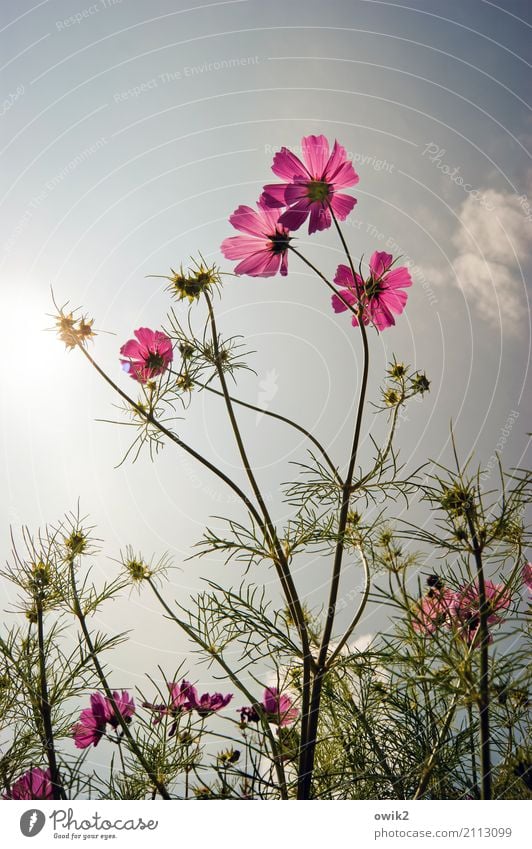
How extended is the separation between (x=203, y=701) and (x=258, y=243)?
78cm

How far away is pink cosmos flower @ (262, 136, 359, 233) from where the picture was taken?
0.63 metres

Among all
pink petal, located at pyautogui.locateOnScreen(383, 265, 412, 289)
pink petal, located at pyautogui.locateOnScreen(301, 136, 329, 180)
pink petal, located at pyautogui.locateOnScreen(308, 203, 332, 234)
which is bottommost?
pink petal, located at pyautogui.locateOnScreen(383, 265, 412, 289)

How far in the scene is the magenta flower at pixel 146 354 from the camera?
78 centimetres

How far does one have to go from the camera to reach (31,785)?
0.70m

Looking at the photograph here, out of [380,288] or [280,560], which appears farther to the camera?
[380,288]

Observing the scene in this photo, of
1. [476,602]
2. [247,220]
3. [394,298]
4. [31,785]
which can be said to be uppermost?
[247,220]

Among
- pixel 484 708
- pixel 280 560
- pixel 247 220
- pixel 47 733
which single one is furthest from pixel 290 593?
pixel 247 220

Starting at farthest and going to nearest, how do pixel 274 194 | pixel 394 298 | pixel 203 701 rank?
pixel 203 701 → pixel 394 298 → pixel 274 194

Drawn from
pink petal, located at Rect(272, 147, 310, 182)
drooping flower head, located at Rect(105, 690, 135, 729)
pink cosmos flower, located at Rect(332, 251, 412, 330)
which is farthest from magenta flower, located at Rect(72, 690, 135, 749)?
pink petal, located at Rect(272, 147, 310, 182)

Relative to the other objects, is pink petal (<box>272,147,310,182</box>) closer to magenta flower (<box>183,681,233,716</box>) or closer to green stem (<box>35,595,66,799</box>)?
green stem (<box>35,595,66,799</box>)

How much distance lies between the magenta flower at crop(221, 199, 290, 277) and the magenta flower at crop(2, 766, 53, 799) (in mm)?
787

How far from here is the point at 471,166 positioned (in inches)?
44.1

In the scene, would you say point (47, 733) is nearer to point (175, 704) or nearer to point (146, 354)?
point (175, 704)

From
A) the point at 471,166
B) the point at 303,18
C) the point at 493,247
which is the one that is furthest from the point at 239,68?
the point at 493,247
